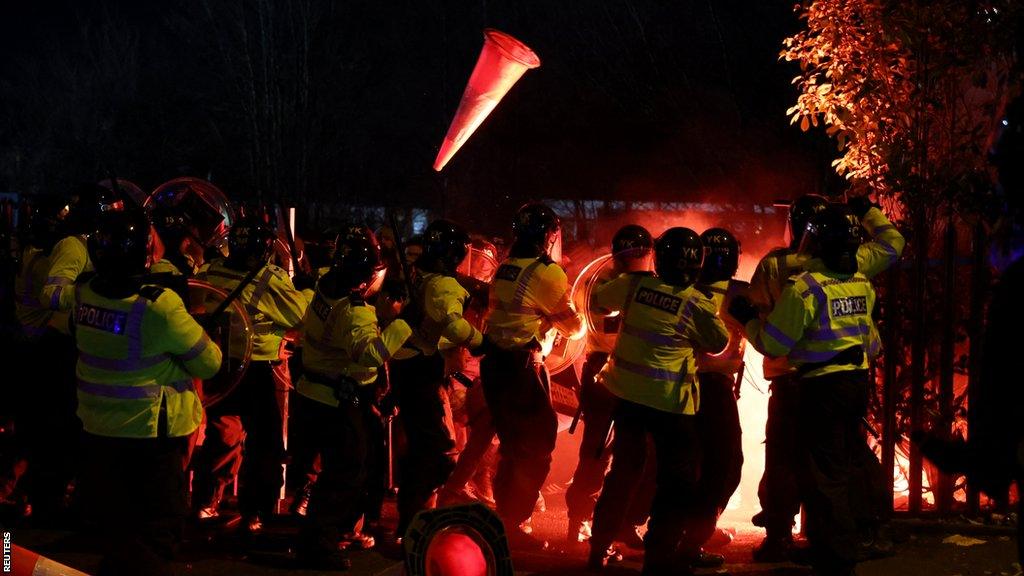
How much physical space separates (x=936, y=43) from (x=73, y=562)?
726cm

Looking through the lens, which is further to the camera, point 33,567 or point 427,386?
point 427,386

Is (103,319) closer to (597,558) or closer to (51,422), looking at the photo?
(51,422)

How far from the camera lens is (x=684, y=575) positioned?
22.3 feet

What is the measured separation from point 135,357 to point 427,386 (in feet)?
8.23

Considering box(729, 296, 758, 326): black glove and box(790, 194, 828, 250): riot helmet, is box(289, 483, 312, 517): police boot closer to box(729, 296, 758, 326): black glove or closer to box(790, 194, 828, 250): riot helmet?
box(729, 296, 758, 326): black glove

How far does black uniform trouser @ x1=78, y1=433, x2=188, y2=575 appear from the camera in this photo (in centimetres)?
550

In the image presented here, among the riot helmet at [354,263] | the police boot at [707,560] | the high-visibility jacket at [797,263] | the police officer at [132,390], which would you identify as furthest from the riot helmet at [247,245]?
the police boot at [707,560]

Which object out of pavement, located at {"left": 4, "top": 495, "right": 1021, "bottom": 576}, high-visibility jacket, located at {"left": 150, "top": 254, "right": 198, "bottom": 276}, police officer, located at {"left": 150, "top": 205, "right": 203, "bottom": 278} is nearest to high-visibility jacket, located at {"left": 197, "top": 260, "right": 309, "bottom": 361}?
high-visibility jacket, located at {"left": 150, "top": 254, "right": 198, "bottom": 276}

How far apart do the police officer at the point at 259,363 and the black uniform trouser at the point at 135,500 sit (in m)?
2.05

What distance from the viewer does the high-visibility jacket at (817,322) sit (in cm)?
630

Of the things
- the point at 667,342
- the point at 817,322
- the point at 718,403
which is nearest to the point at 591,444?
the point at 718,403

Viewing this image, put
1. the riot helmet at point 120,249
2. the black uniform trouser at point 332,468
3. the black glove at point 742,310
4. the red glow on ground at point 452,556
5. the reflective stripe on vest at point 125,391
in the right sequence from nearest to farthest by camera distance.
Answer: the red glow on ground at point 452,556 → the riot helmet at point 120,249 → the reflective stripe on vest at point 125,391 → the black glove at point 742,310 → the black uniform trouser at point 332,468

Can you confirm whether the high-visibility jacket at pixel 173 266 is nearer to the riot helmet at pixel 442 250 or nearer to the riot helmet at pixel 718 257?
the riot helmet at pixel 442 250

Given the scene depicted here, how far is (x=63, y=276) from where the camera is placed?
25.2ft
